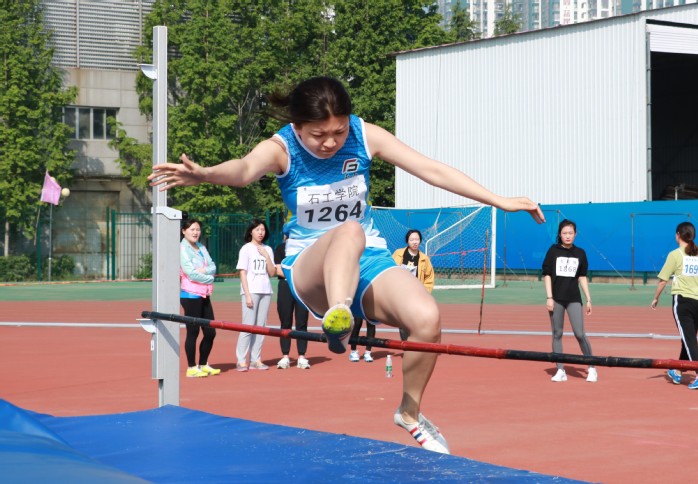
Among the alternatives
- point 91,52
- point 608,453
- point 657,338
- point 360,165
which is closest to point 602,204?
point 657,338

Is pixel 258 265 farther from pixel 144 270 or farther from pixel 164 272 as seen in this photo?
pixel 144 270

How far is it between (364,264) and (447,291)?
24.6 meters

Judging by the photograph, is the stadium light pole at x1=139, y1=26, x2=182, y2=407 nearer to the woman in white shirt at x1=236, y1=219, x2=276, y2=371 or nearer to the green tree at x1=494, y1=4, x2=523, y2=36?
the woman in white shirt at x1=236, y1=219, x2=276, y2=371

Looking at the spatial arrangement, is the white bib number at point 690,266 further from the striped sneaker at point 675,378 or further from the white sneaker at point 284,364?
the white sneaker at point 284,364

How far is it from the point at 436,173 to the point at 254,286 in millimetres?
7206

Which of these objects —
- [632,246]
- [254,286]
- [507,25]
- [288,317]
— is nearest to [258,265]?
[254,286]

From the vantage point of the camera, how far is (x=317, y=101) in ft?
15.7

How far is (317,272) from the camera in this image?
4.76 meters

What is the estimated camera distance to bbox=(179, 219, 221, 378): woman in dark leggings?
1116 centimetres

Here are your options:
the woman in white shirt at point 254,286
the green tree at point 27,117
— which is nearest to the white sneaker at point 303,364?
the woman in white shirt at point 254,286

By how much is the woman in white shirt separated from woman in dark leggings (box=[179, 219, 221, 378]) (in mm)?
539

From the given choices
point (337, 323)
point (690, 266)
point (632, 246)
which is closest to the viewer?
point (337, 323)

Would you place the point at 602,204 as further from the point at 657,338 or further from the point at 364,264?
the point at 364,264

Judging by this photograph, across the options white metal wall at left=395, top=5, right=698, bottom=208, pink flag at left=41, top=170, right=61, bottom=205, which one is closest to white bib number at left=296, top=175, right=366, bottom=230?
white metal wall at left=395, top=5, right=698, bottom=208
